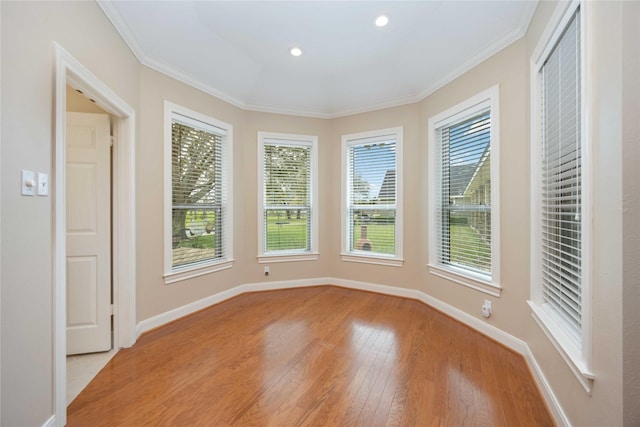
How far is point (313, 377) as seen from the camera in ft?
6.35

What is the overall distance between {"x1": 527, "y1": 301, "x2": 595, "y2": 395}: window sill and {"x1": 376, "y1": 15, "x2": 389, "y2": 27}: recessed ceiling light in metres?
2.64

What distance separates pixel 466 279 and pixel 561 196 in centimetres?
134

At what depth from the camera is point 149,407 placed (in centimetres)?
165

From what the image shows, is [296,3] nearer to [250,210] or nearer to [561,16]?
[561,16]

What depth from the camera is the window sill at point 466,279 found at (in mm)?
2469

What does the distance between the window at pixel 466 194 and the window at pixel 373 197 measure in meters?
0.53

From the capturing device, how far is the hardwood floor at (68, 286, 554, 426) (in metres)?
1.58

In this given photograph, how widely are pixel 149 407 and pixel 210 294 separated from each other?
5.79ft
